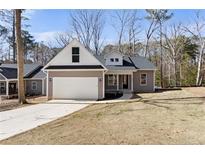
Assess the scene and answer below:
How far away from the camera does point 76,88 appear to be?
766 inches

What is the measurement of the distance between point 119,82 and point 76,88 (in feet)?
16.3

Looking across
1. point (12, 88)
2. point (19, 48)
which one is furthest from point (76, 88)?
point (12, 88)

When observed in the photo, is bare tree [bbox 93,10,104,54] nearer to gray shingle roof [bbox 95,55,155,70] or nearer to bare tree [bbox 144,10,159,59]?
bare tree [bbox 144,10,159,59]

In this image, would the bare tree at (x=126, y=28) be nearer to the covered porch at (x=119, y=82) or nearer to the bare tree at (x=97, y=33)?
the bare tree at (x=97, y=33)

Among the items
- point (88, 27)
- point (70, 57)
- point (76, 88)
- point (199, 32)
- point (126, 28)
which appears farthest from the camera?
point (126, 28)

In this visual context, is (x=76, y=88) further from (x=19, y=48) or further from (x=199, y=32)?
(x=199, y=32)

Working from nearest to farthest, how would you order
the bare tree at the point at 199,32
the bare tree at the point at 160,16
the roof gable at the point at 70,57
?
1. the roof gable at the point at 70,57
2. the bare tree at the point at 199,32
3. the bare tree at the point at 160,16

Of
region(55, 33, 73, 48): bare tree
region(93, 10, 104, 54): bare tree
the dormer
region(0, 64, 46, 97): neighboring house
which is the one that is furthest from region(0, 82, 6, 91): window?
region(93, 10, 104, 54): bare tree

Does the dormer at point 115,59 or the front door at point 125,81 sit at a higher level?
the dormer at point 115,59

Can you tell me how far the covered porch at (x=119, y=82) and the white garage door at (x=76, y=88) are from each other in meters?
3.88

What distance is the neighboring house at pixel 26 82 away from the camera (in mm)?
23844

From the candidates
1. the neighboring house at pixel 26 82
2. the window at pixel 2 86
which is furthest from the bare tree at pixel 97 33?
the window at pixel 2 86
